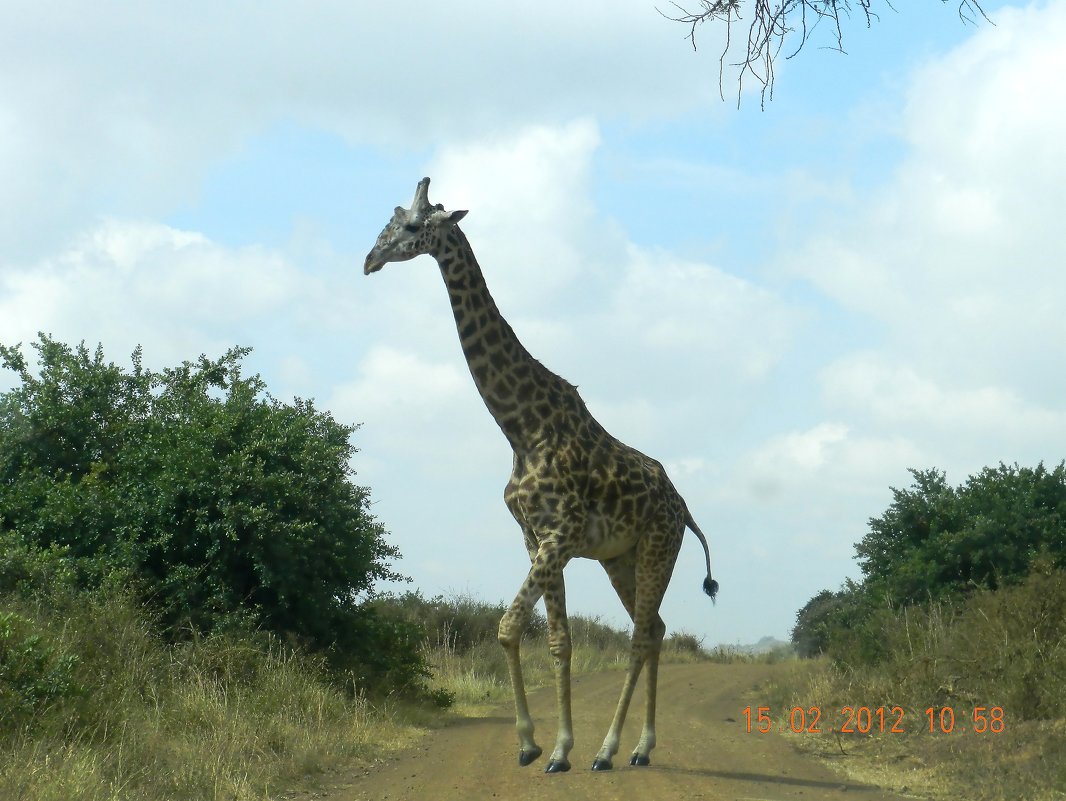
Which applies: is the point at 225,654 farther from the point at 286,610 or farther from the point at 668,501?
the point at 668,501

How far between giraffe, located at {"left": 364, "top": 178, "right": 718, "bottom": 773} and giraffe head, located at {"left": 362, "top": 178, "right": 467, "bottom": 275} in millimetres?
11

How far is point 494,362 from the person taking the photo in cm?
1031

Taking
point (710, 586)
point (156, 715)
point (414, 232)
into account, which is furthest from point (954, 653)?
point (156, 715)

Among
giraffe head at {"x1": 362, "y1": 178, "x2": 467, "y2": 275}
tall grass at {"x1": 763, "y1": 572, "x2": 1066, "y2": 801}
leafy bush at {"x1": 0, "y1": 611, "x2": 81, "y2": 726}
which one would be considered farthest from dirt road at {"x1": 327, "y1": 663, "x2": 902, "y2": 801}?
giraffe head at {"x1": 362, "y1": 178, "x2": 467, "y2": 275}

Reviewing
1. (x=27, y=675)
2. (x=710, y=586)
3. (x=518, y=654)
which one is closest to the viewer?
(x=518, y=654)

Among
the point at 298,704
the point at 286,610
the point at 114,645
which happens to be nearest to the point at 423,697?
the point at 286,610

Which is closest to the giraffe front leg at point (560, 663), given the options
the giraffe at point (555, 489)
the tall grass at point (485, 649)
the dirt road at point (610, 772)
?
the giraffe at point (555, 489)

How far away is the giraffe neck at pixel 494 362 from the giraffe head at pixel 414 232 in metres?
0.16

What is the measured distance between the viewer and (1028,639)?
12.8m

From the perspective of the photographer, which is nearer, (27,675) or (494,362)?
(27,675)

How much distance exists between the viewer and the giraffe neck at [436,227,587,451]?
10180mm

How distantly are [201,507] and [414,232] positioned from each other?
5504 mm

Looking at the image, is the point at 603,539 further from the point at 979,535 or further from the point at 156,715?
the point at 979,535
